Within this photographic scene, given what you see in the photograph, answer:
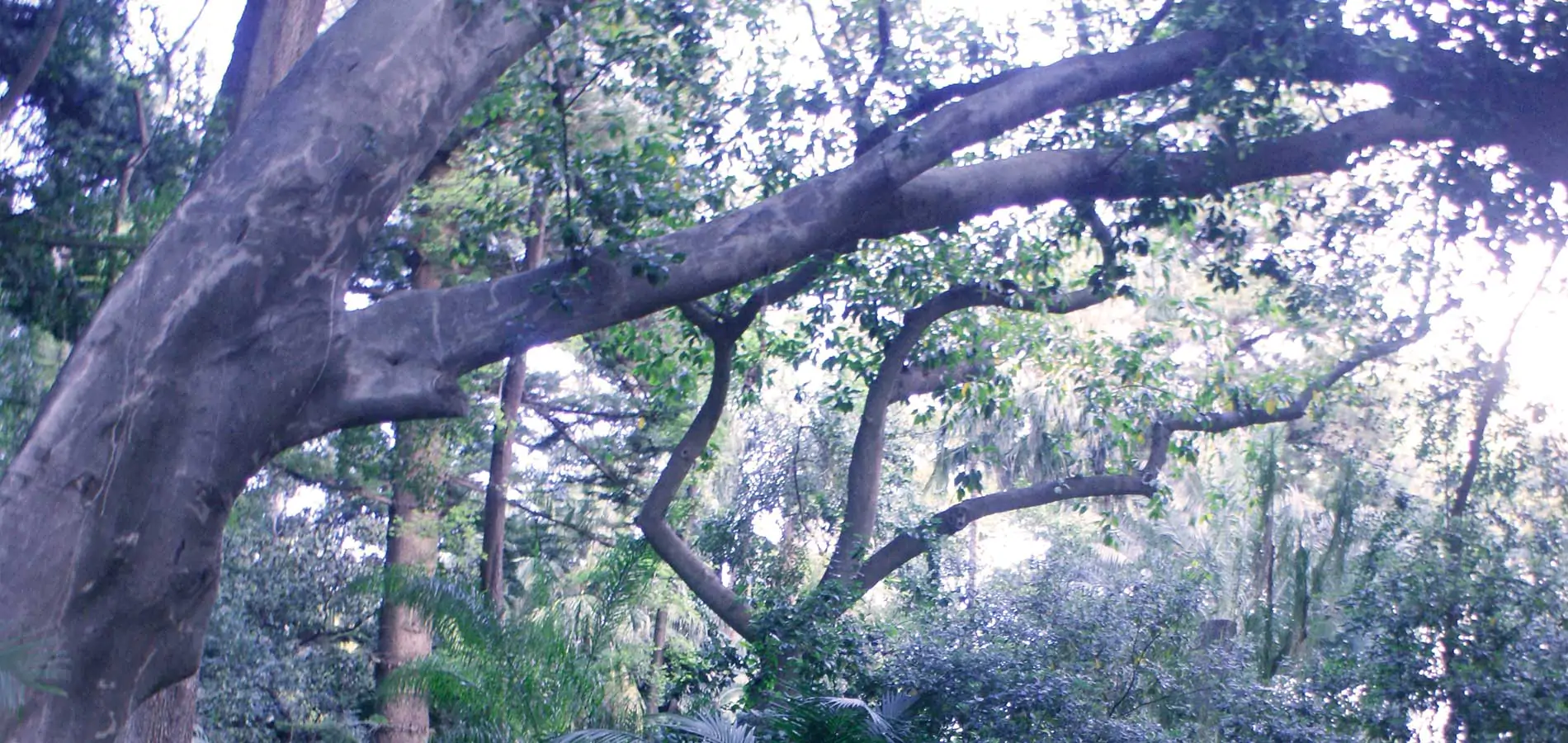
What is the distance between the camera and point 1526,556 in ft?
29.6

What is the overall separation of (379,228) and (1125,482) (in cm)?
569

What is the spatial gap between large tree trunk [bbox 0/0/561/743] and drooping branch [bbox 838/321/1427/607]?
3.76 meters

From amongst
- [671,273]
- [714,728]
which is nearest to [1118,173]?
[671,273]

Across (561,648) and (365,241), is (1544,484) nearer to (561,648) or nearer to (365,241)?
(561,648)

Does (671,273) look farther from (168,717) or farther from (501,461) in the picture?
(501,461)

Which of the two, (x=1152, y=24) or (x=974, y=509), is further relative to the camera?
(x=974, y=509)

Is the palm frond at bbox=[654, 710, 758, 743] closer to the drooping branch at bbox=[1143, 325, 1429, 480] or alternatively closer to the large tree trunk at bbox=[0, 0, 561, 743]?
the large tree trunk at bbox=[0, 0, 561, 743]

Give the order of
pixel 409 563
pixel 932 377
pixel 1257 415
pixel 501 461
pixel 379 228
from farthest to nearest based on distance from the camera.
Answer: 1. pixel 501 461
2. pixel 409 563
3. pixel 932 377
4. pixel 1257 415
5. pixel 379 228

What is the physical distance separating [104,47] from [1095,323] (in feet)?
37.7

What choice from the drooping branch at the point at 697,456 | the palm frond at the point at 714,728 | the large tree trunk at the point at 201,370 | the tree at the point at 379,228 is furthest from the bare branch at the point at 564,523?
the large tree trunk at the point at 201,370

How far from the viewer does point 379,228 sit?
6.20 metres

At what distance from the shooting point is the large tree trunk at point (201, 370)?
4906 mm

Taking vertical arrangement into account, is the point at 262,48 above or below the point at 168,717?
above

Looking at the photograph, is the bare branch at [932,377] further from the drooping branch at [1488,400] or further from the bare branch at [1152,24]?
the drooping branch at [1488,400]
